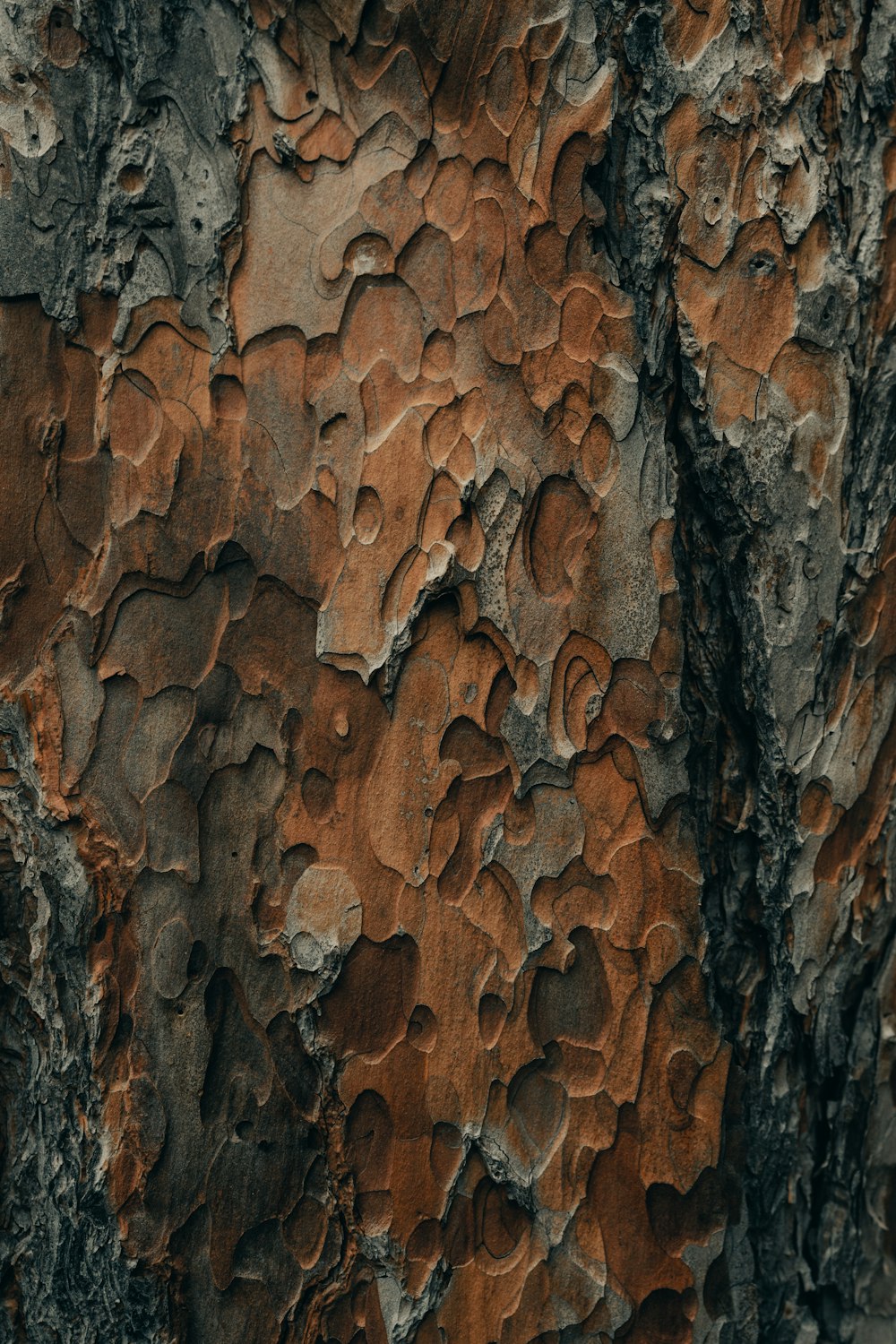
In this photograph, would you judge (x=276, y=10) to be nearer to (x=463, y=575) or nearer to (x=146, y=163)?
(x=146, y=163)

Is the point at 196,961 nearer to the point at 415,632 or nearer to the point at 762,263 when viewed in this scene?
the point at 415,632

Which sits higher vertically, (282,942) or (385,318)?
(385,318)

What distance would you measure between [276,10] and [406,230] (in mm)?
135

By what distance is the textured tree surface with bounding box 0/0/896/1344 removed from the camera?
2.02 feet

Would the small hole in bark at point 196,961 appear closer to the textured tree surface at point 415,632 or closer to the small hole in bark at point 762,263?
the textured tree surface at point 415,632

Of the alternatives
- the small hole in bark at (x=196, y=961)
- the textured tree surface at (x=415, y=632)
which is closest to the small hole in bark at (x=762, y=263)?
the textured tree surface at (x=415, y=632)

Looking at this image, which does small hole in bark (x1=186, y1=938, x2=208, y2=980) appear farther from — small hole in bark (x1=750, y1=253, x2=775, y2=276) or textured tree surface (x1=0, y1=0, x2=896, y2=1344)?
small hole in bark (x1=750, y1=253, x2=775, y2=276)

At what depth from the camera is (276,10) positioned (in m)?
0.61

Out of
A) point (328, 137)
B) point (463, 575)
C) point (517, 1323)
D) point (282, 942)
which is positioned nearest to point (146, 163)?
point (328, 137)

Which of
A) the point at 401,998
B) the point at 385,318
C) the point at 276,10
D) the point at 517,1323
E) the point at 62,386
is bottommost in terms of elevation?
the point at 517,1323

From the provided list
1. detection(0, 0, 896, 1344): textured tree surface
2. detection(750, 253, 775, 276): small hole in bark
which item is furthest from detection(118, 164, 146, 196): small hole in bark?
detection(750, 253, 775, 276): small hole in bark

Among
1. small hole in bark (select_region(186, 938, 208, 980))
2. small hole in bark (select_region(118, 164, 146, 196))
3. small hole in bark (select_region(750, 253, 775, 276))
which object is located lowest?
small hole in bark (select_region(186, 938, 208, 980))

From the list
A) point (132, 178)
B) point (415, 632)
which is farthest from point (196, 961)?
point (132, 178)

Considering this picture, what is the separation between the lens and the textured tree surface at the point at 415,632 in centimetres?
62
